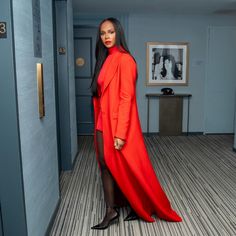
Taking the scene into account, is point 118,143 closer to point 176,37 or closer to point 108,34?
point 108,34

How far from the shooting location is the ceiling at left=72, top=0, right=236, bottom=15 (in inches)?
147

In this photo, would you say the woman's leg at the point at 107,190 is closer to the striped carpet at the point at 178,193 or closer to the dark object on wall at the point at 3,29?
the striped carpet at the point at 178,193

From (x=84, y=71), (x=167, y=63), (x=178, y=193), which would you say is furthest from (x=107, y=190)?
(x=167, y=63)

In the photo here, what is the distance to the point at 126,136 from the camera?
189cm

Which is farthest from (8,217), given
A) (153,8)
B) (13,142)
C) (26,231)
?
(153,8)

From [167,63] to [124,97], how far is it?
10.1 ft

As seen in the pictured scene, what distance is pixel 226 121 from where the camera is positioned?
16.1ft

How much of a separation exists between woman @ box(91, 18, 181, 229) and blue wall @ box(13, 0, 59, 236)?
353 mm

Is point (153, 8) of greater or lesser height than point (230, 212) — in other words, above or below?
above

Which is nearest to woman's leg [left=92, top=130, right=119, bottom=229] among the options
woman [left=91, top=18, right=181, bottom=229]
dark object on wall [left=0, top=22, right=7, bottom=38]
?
woman [left=91, top=18, right=181, bottom=229]

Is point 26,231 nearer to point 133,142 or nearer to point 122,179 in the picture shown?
point 122,179

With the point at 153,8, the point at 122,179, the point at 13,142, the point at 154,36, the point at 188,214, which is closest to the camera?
the point at 13,142

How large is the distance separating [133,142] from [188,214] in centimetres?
78

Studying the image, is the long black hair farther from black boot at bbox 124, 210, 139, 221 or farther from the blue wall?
black boot at bbox 124, 210, 139, 221
